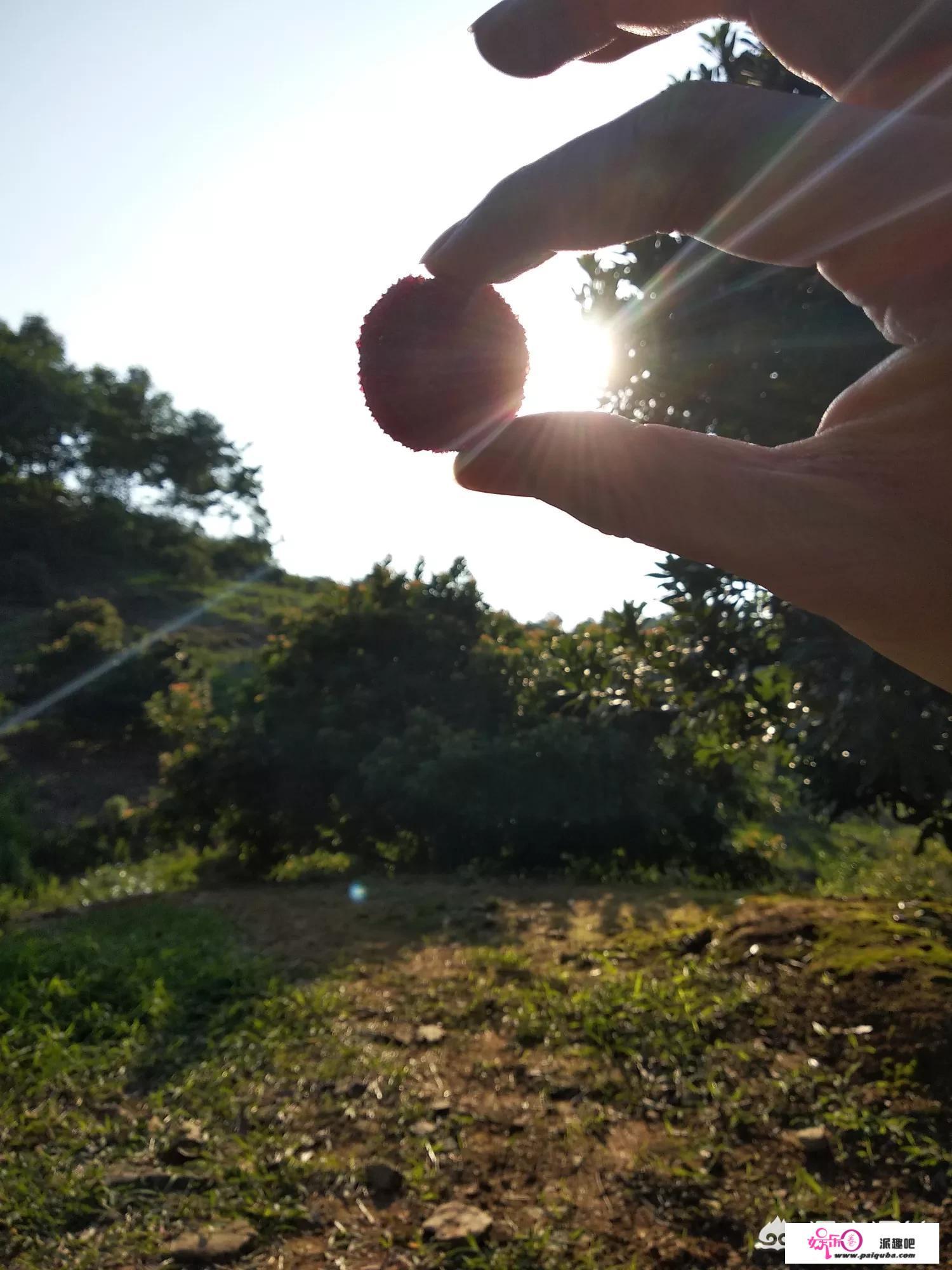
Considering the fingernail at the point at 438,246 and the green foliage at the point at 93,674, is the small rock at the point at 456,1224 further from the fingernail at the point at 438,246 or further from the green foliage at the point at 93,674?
the green foliage at the point at 93,674

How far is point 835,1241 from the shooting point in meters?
2.16

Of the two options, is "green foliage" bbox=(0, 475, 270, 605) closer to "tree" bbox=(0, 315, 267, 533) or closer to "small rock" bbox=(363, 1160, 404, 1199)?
"tree" bbox=(0, 315, 267, 533)

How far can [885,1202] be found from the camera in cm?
229

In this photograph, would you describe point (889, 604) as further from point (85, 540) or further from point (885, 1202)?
point (85, 540)

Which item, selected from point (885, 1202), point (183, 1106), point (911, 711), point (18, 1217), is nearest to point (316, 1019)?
point (183, 1106)

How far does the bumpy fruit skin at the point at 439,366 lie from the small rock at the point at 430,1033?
9.75ft

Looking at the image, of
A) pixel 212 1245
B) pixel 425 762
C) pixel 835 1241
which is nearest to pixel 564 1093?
pixel 835 1241

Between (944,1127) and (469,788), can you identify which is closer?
(944,1127)

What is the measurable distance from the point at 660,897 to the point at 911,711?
3360 mm

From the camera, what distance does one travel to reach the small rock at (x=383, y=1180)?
2479mm

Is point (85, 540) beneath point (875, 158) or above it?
above

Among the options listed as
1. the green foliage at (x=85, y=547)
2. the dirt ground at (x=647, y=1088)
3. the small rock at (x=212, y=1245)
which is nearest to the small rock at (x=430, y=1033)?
the dirt ground at (x=647, y=1088)

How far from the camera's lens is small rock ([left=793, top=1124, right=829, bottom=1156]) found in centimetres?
253

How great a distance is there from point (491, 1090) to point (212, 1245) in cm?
105
